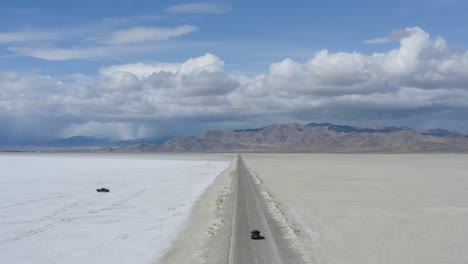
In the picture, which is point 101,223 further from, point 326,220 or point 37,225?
point 326,220

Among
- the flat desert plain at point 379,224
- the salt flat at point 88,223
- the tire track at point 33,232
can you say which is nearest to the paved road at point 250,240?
the flat desert plain at point 379,224

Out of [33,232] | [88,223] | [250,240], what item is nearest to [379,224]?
[250,240]

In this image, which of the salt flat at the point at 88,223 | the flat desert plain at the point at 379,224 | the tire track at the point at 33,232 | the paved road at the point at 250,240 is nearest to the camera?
the paved road at the point at 250,240

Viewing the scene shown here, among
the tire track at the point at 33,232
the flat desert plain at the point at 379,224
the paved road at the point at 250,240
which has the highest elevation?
the tire track at the point at 33,232

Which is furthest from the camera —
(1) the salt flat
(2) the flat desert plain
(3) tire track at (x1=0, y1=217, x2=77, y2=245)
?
(3) tire track at (x1=0, y1=217, x2=77, y2=245)

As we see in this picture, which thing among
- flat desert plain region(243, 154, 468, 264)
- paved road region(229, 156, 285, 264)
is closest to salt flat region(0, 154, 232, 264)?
paved road region(229, 156, 285, 264)

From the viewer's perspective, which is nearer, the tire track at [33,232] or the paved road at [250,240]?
the paved road at [250,240]

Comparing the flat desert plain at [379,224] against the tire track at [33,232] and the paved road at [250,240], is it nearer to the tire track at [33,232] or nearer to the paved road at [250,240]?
the paved road at [250,240]

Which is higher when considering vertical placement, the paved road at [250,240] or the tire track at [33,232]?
the tire track at [33,232]

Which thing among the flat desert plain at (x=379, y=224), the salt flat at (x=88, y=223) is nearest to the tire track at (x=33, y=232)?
the salt flat at (x=88, y=223)

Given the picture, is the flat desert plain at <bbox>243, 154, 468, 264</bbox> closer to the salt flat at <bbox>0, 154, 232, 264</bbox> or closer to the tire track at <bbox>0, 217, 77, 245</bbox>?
the salt flat at <bbox>0, 154, 232, 264</bbox>

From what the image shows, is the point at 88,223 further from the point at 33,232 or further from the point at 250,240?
the point at 250,240

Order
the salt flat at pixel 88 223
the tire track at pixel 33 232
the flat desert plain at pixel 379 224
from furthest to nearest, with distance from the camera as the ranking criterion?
the tire track at pixel 33 232, the salt flat at pixel 88 223, the flat desert plain at pixel 379 224

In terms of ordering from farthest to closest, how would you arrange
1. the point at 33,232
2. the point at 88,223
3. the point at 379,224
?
the point at 88,223
the point at 379,224
the point at 33,232
